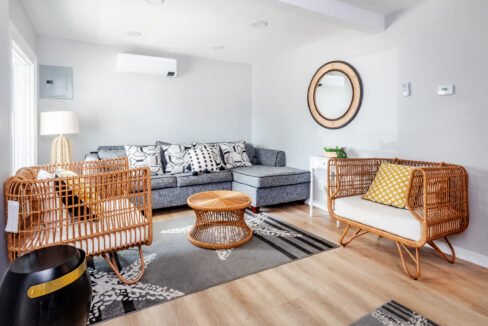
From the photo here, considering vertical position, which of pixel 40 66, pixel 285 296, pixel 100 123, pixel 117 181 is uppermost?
pixel 40 66

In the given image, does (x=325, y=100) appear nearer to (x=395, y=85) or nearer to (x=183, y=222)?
(x=395, y=85)

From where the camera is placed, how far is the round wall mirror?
3310mm

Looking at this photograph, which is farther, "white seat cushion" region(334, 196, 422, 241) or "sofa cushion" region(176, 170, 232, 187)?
"sofa cushion" region(176, 170, 232, 187)

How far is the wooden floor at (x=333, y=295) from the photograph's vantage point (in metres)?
1.63

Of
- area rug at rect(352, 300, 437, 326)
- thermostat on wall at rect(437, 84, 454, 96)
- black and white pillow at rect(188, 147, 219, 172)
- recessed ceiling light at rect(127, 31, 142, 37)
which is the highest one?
recessed ceiling light at rect(127, 31, 142, 37)

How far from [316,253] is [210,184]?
185cm

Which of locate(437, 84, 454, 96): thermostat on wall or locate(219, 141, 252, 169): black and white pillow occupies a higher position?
locate(437, 84, 454, 96): thermostat on wall

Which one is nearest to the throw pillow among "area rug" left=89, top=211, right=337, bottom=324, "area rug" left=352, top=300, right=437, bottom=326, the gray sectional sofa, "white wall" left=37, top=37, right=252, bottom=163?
"area rug" left=89, top=211, right=337, bottom=324

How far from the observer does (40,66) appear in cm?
359

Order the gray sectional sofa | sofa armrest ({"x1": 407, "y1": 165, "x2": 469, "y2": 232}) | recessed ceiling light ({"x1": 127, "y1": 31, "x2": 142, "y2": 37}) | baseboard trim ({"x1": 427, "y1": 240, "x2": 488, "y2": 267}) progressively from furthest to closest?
1. the gray sectional sofa
2. recessed ceiling light ({"x1": 127, "y1": 31, "x2": 142, "y2": 37})
3. baseboard trim ({"x1": 427, "y1": 240, "x2": 488, "y2": 267})
4. sofa armrest ({"x1": 407, "y1": 165, "x2": 469, "y2": 232})

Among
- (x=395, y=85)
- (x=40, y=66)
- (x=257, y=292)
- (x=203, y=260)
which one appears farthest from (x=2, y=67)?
(x=395, y=85)

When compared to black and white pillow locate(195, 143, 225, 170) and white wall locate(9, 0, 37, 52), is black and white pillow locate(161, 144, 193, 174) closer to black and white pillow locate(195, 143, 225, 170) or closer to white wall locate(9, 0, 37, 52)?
black and white pillow locate(195, 143, 225, 170)

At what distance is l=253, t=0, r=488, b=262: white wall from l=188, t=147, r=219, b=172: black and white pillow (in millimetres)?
1371

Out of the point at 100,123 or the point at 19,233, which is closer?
the point at 19,233
